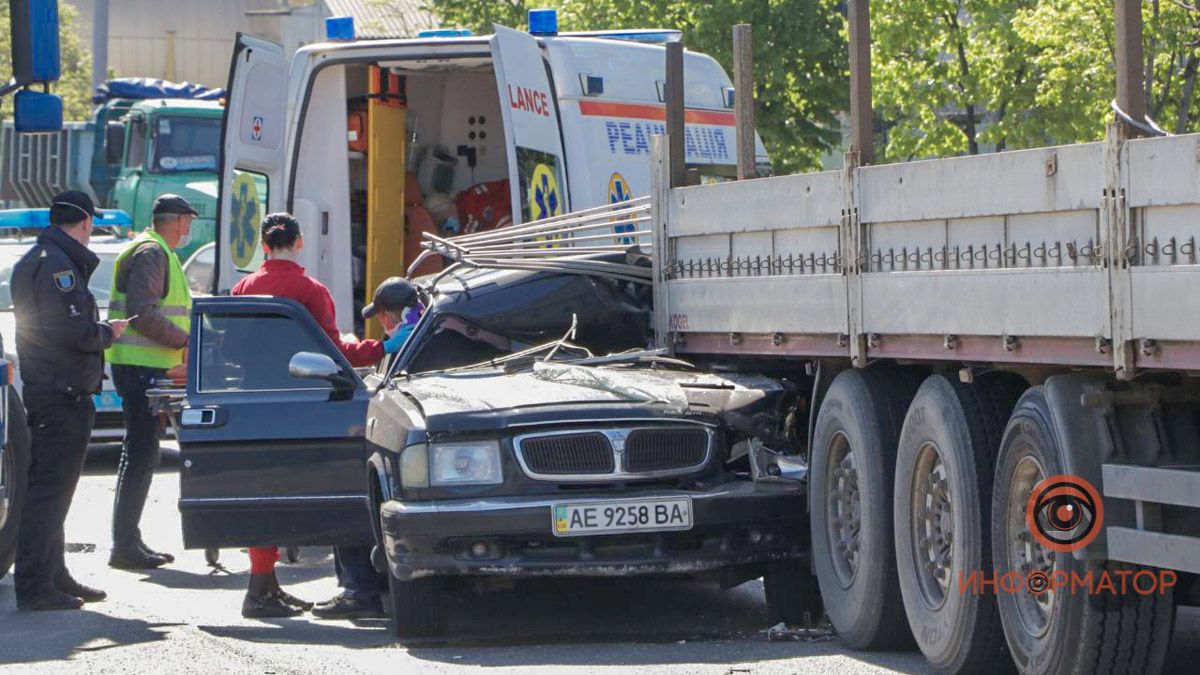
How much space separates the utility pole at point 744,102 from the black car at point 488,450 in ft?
3.14

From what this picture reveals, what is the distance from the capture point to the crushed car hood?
23.7 ft

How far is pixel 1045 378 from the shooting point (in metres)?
5.91

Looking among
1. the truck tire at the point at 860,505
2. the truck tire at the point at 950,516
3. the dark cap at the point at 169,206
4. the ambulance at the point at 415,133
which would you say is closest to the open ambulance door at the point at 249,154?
the ambulance at the point at 415,133

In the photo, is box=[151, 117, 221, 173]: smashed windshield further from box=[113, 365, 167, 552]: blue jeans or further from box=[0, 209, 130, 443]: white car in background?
box=[113, 365, 167, 552]: blue jeans

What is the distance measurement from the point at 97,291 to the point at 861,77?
10341 millimetres

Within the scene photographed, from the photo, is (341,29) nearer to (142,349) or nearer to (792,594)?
(142,349)

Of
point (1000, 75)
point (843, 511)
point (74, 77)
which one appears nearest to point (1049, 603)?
point (843, 511)

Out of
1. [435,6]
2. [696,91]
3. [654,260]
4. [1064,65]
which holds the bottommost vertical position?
[654,260]

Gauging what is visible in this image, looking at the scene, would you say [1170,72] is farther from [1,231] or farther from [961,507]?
[961,507]

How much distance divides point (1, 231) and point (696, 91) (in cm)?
1246

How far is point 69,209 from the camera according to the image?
29.3ft

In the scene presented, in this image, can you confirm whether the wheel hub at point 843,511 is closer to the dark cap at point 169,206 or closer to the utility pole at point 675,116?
the utility pole at point 675,116

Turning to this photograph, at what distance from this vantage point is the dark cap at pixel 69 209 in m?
8.93

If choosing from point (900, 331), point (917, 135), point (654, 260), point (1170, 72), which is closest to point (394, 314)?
point (654, 260)
